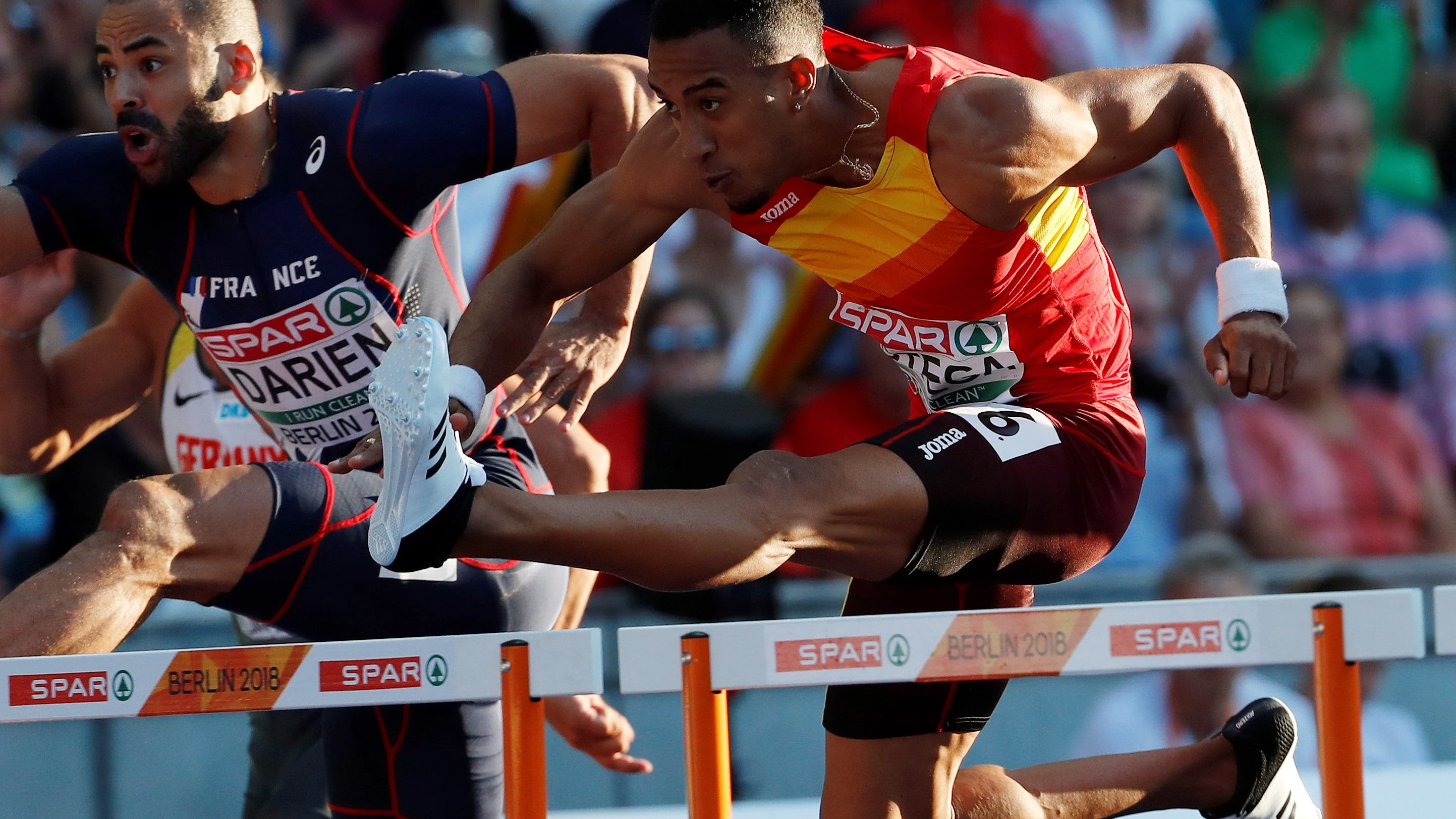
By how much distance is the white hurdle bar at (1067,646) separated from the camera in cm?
250

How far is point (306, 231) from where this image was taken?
348 centimetres

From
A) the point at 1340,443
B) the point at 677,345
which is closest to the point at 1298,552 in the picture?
the point at 1340,443

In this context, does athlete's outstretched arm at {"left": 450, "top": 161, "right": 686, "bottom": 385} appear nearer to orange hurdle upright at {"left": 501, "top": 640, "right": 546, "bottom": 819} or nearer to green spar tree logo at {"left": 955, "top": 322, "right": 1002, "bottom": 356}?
green spar tree logo at {"left": 955, "top": 322, "right": 1002, "bottom": 356}

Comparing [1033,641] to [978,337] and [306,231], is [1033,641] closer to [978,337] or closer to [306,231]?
[978,337]

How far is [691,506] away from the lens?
2.64 meters

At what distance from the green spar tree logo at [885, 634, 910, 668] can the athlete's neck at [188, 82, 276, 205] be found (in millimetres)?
1782

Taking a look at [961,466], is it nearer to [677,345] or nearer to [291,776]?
[291,776]

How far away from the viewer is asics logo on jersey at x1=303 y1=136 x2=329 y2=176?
11.5 feet

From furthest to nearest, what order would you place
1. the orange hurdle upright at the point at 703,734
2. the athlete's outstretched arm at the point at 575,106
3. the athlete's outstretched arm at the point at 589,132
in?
the athlete's outstretched arm at the point at 575,106, the athlete's outstretched arm at the point at 589,132, the orange hurdle upright at the point at 703,734

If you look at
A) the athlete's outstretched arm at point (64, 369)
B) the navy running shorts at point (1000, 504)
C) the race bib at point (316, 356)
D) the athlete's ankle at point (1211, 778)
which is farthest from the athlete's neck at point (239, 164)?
the athlete's ankle at point (1211, 778)

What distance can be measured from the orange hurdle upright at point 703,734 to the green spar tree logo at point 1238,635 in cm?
78

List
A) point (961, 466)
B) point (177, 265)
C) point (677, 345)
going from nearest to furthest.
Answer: point (961, 466) → point (177, 265) → point (677, 345)

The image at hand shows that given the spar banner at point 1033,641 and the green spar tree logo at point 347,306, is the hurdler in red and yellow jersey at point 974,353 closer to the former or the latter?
the spar banner at point 1033,641

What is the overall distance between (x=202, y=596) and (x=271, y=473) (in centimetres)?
26
